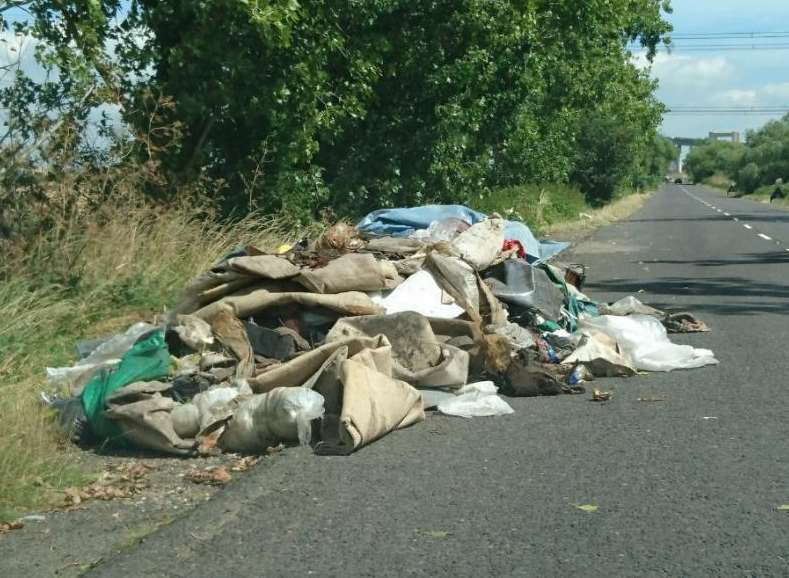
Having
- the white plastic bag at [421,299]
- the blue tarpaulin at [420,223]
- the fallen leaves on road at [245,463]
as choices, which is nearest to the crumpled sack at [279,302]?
the white plastic bag at [421,299]

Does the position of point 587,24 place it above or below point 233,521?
above

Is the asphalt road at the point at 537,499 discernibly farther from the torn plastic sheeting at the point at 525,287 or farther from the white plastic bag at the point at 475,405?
the torn plastic sheeting at the point at 525,287

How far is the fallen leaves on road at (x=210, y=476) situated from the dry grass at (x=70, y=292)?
0.61 metres

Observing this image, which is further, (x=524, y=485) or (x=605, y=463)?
(x=605, y=463)

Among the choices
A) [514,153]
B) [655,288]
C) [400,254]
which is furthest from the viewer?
[514,153]

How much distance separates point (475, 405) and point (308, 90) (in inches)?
358

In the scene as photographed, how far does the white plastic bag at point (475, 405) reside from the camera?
7.88 meters

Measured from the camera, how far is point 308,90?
16.2 metres

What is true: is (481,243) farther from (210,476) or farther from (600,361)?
(210,476)

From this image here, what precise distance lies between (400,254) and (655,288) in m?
6.43

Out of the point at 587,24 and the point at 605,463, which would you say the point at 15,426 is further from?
the point at 587,24

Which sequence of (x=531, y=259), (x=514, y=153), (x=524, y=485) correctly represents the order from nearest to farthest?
(x=524, y=485) < (x=531, y=259) < (x=514, y=153)

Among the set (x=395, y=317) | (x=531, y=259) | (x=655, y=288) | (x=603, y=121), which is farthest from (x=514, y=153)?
(x=603, y=121)

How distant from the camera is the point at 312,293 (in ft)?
30.1
